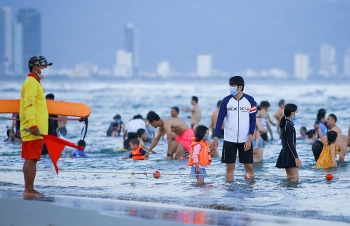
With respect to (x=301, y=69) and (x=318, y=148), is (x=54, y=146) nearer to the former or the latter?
(x=318, y=148)

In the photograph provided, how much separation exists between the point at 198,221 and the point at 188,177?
423 cm

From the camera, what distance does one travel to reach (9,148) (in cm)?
1711

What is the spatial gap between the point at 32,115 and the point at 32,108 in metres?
0.08

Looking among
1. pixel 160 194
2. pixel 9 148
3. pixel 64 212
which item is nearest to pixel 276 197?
pixel 160 194

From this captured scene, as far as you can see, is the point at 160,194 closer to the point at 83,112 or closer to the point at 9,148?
the point at 83,112

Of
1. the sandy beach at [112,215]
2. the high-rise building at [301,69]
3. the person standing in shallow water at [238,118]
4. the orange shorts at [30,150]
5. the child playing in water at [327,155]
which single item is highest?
the high-rise building at [301,69]

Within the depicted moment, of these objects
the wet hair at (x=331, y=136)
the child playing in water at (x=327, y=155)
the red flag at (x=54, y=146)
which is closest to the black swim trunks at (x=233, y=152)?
the red flag at (x=54, y=146)

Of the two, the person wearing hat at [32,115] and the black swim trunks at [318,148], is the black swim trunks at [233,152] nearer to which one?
the person wearing hat at [32,115]

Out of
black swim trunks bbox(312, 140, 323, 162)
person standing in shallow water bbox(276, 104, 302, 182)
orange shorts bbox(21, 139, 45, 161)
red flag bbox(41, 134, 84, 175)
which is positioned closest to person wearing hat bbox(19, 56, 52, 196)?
orange shorts bbox(21, 139, 45, 161)

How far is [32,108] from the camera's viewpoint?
8.05 meters

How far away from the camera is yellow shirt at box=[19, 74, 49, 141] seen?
805cm

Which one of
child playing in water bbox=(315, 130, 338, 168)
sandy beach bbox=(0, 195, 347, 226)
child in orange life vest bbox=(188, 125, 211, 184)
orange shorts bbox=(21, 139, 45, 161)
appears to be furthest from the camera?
child playing in water bbox=(315, 130, 338, 168)

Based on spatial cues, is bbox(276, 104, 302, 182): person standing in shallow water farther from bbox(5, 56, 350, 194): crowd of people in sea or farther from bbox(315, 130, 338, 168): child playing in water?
bbox(315, 130, 338, 168): child playing in water

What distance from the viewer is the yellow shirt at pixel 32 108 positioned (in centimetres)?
805
